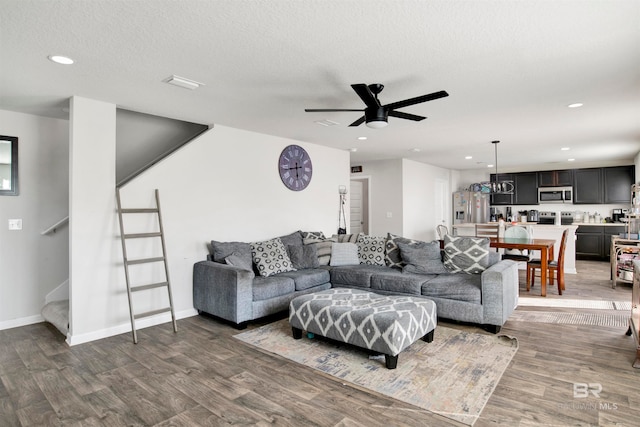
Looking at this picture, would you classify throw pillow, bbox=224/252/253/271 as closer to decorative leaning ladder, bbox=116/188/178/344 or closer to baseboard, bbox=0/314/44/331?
decorative leaning ladder, bbox=116/188/178/344

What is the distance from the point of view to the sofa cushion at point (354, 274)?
4594mm

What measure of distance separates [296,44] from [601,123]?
440cm

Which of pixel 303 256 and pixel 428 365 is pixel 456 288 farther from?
pixel 303 256

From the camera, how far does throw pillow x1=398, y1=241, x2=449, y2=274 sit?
4496 mm

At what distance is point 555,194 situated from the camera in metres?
9.22

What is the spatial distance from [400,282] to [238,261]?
1907 millimetres

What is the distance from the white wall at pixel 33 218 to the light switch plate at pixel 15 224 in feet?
0.11

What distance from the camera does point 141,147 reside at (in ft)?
15.9

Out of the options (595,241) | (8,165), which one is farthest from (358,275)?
(595,241)

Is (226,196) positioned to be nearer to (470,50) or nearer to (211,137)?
(211,137)

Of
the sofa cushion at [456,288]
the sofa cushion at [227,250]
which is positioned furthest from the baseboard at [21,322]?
the sofa cushion at [456,288]

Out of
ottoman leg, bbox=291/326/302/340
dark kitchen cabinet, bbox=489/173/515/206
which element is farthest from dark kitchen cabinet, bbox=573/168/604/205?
ottoman leg, bbox=291/326/302/340

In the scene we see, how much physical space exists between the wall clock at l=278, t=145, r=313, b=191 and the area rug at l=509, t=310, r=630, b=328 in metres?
3.47

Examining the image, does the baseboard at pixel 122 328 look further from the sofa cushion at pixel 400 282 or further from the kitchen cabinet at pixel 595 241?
the kitchen cabinet at pixel 595 241
